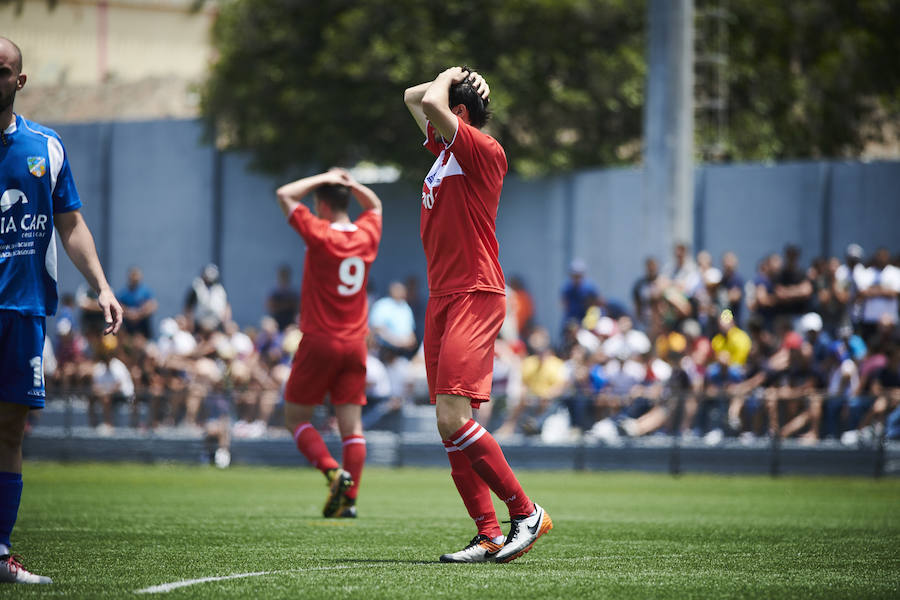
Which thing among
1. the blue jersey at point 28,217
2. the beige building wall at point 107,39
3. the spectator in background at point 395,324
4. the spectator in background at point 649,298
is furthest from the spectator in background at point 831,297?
the beige building wall at point 107,39

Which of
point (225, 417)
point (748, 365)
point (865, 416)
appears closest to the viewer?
point (865, 416)

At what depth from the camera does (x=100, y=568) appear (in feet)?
21.1

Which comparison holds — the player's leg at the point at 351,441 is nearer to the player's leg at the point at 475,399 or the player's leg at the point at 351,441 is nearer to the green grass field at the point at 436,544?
the green grass field at the point at 436,544

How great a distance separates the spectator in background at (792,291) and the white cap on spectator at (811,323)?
0.71 meters

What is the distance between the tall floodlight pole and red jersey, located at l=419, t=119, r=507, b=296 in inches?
643

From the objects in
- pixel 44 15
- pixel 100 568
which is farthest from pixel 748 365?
pixel 44 15

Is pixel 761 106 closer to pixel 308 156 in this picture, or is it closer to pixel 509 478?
pixel 308 156

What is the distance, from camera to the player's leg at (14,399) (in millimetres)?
5980

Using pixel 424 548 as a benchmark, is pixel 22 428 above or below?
above

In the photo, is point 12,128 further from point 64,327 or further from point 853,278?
point 64,327

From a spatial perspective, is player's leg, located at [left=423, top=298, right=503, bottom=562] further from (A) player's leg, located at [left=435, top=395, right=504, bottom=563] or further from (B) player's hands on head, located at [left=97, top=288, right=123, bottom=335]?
(B) player's hands on head, located at [left=97, top=288, right=123, bottom=335]

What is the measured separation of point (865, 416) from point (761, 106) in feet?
50.8

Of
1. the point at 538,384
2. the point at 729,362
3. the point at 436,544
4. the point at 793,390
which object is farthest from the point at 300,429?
the point at 538,384

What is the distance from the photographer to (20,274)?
19.9 feet
